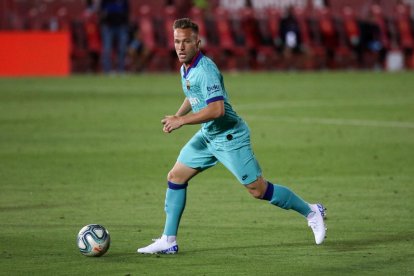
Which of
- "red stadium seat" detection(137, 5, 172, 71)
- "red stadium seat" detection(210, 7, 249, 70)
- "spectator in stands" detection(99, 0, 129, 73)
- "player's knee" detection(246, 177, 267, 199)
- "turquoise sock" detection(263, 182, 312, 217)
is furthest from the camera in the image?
"red stadium seat" detection(210, 7, 249, 70)

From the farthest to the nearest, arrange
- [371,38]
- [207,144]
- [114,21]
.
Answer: [371,38], [114,21], [207,144]

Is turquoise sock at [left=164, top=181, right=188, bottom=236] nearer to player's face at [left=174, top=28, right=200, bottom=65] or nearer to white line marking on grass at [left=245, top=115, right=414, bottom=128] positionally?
player's face at [left=174, top=28, right=200, bottom=65]

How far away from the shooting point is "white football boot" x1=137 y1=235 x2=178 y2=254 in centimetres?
930

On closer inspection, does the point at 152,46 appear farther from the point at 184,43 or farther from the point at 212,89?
the point at 212,89

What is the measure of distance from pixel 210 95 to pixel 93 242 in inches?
60.1

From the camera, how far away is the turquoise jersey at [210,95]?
29.6 ft

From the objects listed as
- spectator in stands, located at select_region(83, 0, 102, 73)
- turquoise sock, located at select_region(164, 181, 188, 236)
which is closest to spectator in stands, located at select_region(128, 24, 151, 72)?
spectator in stands, located at select_region(83, 0, 102, 73)

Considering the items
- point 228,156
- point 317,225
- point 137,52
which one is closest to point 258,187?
point 228,156

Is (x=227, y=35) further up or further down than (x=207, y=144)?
further down

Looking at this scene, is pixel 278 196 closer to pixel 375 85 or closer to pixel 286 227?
pixel 286 227

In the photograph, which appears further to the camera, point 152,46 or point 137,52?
point 137,52

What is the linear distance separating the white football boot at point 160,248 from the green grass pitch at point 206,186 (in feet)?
0.40

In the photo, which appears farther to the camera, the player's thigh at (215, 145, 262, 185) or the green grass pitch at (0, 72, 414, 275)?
the player's thigh at (215, 145, 262, 185)

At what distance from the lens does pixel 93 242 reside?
29.7ft
